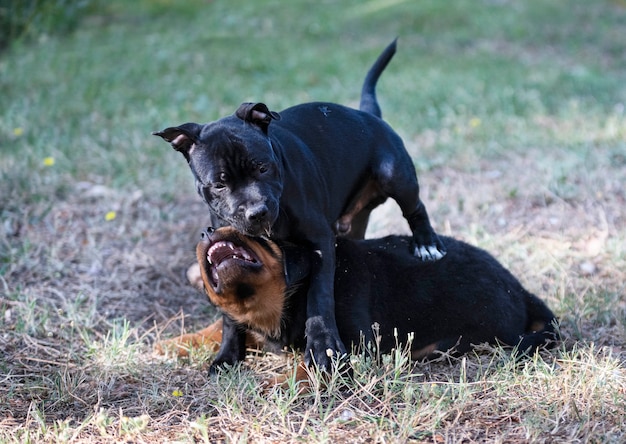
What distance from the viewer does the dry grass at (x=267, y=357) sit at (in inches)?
139

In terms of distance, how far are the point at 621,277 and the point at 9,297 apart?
12.6 ft

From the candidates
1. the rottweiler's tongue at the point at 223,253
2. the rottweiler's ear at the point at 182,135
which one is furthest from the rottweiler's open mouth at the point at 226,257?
the rottweiler's ear at the point at 182,135

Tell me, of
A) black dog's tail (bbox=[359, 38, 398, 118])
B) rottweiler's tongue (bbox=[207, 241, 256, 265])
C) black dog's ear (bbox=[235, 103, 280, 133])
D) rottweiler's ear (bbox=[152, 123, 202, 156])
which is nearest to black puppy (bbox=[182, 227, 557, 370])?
rottweiler's tongue (bbox=[207, 241, 256, 265])

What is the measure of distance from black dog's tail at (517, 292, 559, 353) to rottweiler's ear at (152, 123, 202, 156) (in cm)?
203

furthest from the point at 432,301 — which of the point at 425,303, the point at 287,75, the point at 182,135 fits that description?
the point at 287,75

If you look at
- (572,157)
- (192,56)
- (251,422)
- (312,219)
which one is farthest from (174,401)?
(192,56)

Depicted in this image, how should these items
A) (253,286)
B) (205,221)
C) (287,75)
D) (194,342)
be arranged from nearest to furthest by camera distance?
(253,286), (194,342), (205,221), (287,75)

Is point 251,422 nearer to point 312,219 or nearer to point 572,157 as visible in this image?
point 312,219

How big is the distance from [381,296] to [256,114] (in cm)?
117

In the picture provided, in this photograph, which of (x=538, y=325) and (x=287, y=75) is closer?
(x=538, y=325)

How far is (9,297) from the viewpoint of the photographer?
5.05 m

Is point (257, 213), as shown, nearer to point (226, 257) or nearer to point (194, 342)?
point (226, 257)

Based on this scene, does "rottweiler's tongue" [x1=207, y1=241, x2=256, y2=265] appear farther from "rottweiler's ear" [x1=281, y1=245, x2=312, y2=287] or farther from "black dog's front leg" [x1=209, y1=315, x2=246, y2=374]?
"black dog's front leg" [x1=209, y1=315, x2=246, y2=374]

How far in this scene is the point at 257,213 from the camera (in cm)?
371
